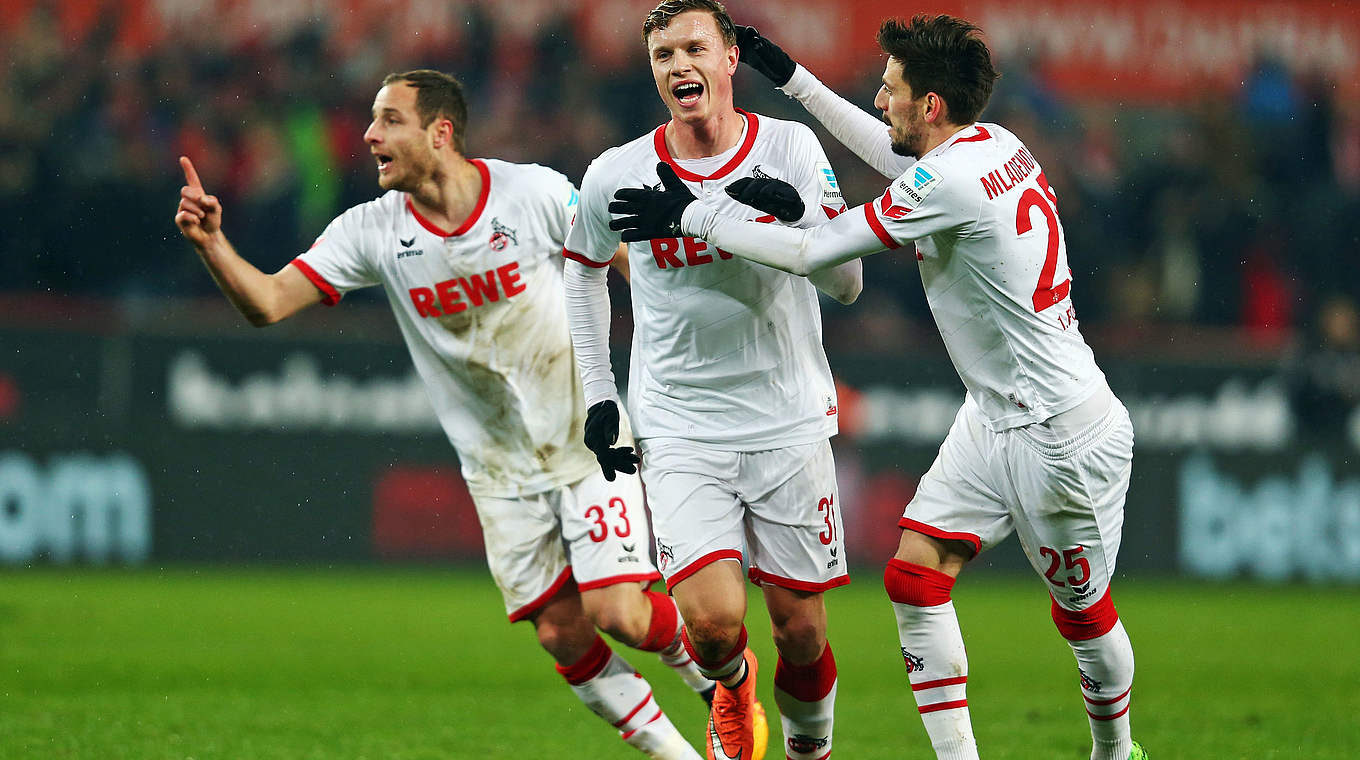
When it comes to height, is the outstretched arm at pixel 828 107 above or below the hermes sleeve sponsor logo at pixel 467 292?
above

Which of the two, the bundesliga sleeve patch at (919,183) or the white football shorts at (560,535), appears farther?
the white football shorts at (560,535)

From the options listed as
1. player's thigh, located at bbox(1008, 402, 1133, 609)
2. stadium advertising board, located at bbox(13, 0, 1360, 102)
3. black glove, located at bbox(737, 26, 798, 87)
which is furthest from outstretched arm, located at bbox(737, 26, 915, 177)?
stadium advertising board, located at bbox(13, 0, 1360, 102)

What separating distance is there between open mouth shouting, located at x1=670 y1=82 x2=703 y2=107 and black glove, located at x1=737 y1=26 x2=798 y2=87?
0.51m

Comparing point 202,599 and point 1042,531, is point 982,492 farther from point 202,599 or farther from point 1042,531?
point 202,599

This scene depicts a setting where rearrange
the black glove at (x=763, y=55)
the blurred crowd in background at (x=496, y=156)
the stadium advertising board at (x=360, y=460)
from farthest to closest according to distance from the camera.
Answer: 1. the blurred crowd in background at (x=496, y=156)
2. the stadium advertising board at (x=360, y=460)
3. the black glove at (x=763, y=55)

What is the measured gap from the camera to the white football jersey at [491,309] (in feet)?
20.8

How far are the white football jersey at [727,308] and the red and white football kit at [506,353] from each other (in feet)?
1.86

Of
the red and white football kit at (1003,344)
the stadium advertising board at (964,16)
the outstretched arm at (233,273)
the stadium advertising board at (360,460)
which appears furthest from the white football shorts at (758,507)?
the stadium advertising board at (964,16)

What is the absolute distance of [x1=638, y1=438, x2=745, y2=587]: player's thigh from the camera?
570cm

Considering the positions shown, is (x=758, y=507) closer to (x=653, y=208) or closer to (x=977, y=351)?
(x=977, y=351)

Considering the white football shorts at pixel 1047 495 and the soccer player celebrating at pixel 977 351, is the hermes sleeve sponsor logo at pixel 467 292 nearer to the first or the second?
the soccer player celebrating at pixel 977 351

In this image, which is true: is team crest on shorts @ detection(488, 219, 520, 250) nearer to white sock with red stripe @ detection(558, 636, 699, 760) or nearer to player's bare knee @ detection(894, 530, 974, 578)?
white sock with red stripe @ detection(558, 636, 699, 760)

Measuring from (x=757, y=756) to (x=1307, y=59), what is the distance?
14.9 m

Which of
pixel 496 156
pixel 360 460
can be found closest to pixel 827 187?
pixel 360 460
